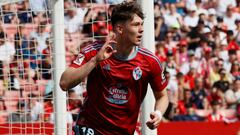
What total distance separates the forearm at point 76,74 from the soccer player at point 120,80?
15 cm

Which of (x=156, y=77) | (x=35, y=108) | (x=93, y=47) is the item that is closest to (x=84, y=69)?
(x=93, y=47)

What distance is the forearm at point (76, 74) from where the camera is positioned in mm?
5754

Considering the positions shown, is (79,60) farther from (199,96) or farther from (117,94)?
(199,96)

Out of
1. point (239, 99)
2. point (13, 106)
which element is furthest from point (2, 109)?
point (239, 99)

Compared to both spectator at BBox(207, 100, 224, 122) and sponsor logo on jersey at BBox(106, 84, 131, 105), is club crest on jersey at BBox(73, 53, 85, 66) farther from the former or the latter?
spectator at BBox(207, 100, 224, 122)

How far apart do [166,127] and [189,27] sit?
3513mm

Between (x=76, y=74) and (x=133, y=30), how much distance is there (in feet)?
2.05

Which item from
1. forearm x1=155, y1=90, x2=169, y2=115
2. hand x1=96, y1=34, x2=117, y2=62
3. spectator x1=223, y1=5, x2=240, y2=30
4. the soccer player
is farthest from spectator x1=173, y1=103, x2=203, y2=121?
hand x1=96, y1=34, x2=117, y2=62

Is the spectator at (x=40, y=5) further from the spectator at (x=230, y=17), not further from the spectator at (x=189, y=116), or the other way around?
the spectator at (x=230, y=17)

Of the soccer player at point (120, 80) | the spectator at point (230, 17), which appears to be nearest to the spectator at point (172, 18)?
the spectator at point (230, 17)

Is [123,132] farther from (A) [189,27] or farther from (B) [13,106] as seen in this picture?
(A) [189,27]

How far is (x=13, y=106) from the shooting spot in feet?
38.8

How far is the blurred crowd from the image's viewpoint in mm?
10789

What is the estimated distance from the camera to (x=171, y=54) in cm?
1639
